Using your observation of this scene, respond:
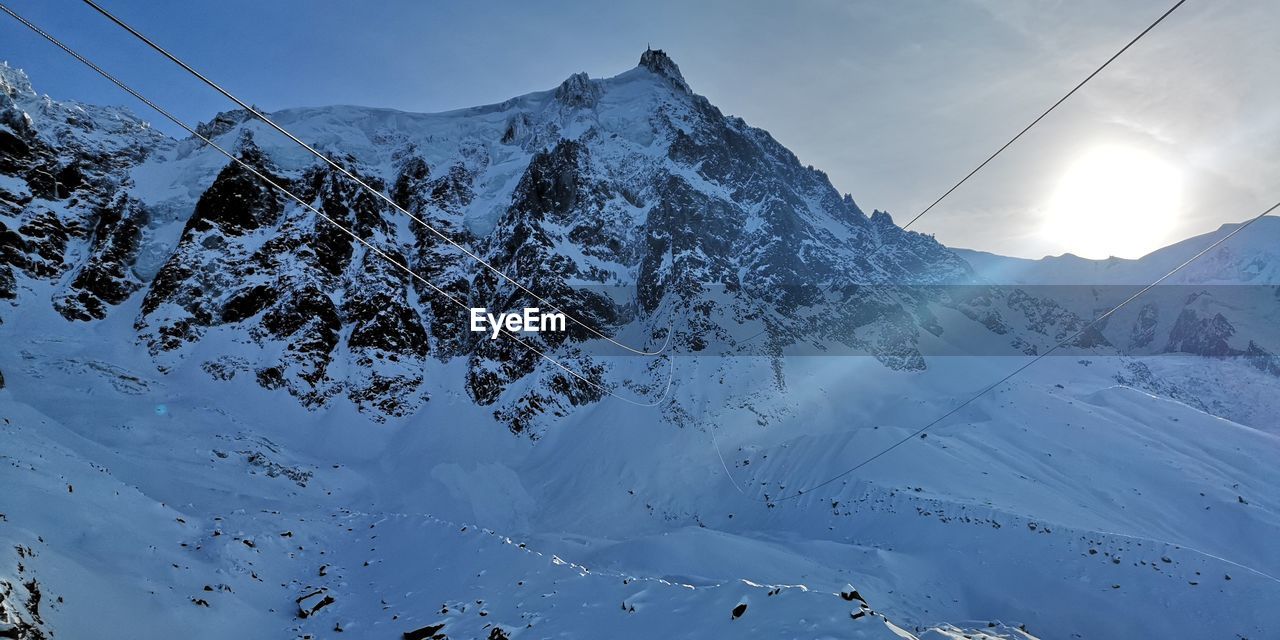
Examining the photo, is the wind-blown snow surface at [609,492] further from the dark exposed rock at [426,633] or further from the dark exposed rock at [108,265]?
the dark exposed rock at [108,265]

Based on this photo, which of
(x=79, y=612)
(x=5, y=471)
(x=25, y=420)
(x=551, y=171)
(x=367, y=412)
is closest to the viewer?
(x=79, y=612)

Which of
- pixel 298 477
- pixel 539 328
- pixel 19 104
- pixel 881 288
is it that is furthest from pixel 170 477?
pixel 881 288

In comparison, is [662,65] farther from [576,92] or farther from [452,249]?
[452,249]

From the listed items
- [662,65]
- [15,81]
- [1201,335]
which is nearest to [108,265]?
[15,81]

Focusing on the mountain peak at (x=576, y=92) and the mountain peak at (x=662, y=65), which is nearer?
the mountain peak at (x=576, y=92)

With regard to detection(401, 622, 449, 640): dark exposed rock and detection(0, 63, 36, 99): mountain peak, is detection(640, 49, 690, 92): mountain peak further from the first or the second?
detection(401, 622, 449, 640): dark exposed rock

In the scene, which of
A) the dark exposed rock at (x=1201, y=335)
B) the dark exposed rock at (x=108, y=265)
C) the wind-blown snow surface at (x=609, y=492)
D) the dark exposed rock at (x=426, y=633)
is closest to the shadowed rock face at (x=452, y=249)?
the dark exposed rock at (x=108, y=265)

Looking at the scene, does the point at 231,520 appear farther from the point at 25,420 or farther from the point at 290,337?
the point at 290,337

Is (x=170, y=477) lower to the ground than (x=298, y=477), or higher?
higher
